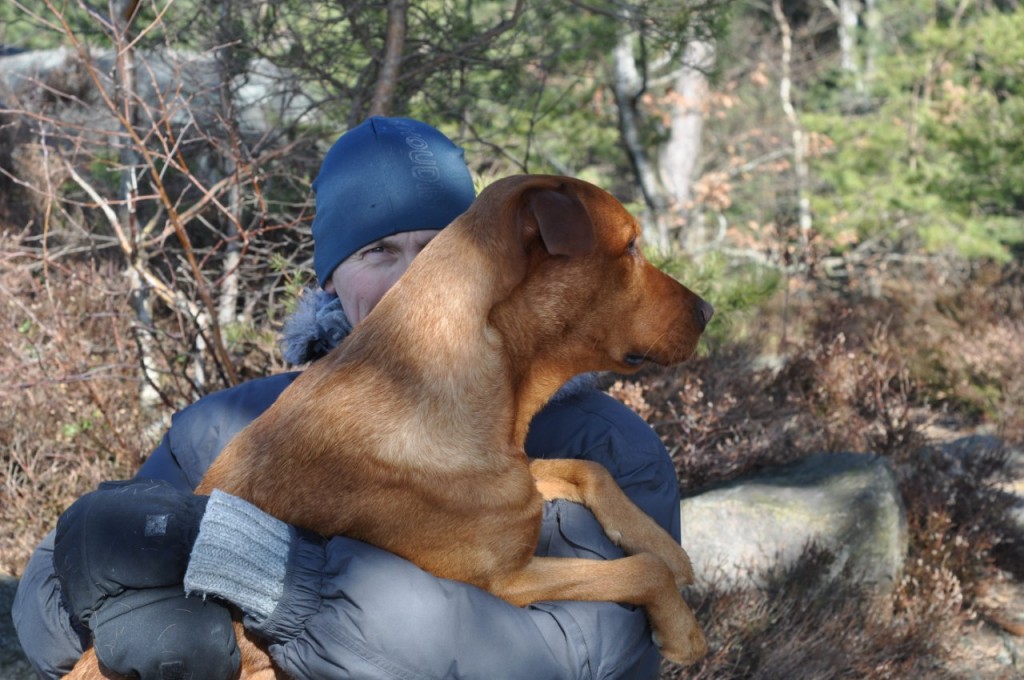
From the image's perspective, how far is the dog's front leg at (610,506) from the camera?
2652mm

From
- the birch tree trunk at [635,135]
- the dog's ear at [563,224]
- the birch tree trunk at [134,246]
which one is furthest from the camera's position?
the birch tree trunk at [635,135]

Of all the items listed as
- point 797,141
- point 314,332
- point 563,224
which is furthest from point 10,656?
point 797,141

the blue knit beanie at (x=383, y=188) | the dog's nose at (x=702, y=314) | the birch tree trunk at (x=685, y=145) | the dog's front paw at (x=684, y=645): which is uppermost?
the blue knit beanie at (x=383, y=188)

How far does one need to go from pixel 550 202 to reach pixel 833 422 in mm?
6395

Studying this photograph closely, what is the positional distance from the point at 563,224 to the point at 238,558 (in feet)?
3.56

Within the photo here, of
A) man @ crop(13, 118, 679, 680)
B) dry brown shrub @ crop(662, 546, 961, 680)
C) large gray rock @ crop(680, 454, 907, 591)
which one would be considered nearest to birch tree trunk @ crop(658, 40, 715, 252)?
large gray rock @ crop(680, 454, 907, 591)

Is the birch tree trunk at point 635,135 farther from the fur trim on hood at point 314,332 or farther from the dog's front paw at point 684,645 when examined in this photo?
the dog's front paw at point 684,645

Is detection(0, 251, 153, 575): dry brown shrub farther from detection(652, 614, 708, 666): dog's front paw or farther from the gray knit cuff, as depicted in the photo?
detection(652, 614, 708, 666): dog's front paw

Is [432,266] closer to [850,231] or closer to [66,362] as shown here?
[66,362]

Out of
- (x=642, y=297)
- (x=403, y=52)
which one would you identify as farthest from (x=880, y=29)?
(x=642, y=297)

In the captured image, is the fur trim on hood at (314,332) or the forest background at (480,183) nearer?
the fur trim on hood at (314,332)

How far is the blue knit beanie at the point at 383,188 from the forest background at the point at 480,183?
6.15 feet

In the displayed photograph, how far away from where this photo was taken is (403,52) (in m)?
6.76

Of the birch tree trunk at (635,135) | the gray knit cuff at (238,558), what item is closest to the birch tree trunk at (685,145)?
the birch tree trunk at (635,135)
